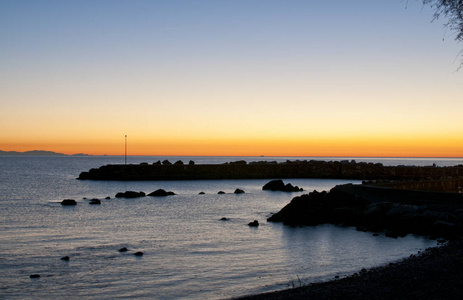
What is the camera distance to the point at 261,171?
83062 mm

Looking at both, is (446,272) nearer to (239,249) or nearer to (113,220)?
(239,249)

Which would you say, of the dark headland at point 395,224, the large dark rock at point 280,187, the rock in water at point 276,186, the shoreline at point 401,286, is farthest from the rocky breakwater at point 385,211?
the rock in water at point 276,186

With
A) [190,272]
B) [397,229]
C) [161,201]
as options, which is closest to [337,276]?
[190,272]

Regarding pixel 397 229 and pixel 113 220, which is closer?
pixel 397 229

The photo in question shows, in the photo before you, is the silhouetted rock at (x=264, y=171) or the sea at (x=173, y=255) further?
the silhouetted rock at (x=264, y=171)

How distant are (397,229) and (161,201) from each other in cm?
2294

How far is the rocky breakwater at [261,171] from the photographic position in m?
75.2

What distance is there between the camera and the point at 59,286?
38.5 ft

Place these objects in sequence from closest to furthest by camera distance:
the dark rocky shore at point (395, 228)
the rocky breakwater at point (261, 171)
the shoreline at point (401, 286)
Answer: the shoreline at point (401, 286)
the dark rocky shore at point (395, 228)
the rocky breakwater at point (261, 171)

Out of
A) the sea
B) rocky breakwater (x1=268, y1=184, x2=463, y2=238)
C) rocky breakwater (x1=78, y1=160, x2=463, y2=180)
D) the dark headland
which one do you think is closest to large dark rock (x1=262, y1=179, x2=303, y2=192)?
the dark headland

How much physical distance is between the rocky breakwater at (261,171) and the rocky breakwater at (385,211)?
50.5m

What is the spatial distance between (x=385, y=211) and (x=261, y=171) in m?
59.9

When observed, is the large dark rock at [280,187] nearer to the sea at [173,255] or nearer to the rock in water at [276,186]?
the rock in water at [276,186]

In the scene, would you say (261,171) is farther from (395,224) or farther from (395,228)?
(395,228)
